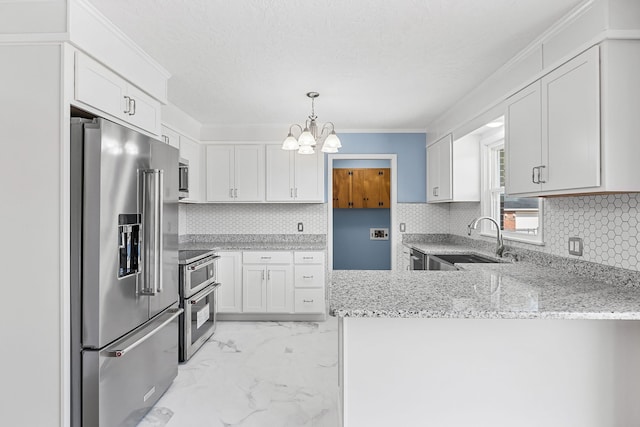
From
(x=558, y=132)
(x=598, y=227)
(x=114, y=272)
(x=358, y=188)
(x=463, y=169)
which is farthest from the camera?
(x=358, y=188)

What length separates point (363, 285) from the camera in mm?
1746

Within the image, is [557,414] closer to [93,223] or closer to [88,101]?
[93,223]

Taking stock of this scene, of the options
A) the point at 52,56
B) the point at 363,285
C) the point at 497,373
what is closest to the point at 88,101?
the point at 52,56

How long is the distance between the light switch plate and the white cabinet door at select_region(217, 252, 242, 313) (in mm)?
2689

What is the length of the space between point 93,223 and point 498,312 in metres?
1.88

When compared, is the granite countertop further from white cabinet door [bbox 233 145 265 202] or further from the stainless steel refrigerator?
white cabinet door [bbox 233 145 265 202]

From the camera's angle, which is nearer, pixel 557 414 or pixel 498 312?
pixel 498 312

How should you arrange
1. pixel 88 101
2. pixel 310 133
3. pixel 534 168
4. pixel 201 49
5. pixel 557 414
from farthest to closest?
pixel 310 133 → pixel 201 49 → pixel 534 168 → pixel 88 101 → pixel 557 414

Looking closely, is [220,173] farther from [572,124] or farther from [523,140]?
[572,124]

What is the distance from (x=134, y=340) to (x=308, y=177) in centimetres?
287

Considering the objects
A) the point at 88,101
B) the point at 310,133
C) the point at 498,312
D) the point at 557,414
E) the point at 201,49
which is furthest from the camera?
the point at 310,133

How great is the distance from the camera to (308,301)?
4.19 m

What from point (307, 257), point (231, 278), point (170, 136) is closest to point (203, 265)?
point (231, 278)

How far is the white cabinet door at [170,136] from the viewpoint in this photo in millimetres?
3449
